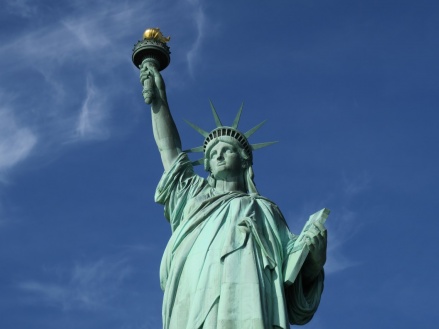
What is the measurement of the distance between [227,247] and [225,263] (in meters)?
0.34

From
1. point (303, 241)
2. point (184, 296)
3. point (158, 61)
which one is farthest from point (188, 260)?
point (158, 61)

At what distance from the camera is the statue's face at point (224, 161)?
1967 cm

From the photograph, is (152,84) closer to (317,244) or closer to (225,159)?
(225,159)

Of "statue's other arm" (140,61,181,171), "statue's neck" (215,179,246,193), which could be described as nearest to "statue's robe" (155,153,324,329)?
"statue's neck" (215,179,246,193)

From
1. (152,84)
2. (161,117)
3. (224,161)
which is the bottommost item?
(224,161)

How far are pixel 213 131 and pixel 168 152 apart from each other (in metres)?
0.93

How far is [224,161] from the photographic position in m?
19.7

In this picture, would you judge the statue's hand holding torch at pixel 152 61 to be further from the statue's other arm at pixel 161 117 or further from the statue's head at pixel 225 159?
the statue's head at pixel 225 159

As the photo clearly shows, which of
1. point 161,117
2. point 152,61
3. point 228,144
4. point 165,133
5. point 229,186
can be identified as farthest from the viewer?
point 152,61

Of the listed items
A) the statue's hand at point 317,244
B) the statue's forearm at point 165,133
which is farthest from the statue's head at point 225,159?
the statue's hand at point 317,244

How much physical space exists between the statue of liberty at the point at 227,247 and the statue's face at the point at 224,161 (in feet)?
0.06

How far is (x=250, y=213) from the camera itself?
18391 millimetres

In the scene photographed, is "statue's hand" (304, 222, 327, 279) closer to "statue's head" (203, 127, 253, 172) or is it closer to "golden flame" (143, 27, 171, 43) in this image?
"statue's head" (203, 127, 253, 172)

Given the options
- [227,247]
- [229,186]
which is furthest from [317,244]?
[229,186]
